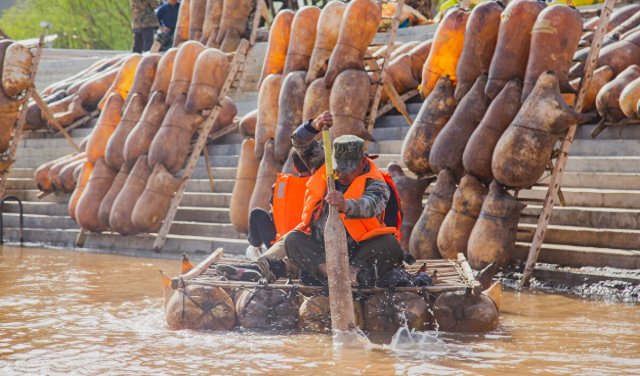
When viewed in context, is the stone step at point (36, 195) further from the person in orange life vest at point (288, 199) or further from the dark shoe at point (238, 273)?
the dark shoe at point (238, 273)

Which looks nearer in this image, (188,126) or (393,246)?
(393,246)

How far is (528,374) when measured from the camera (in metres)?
5.20

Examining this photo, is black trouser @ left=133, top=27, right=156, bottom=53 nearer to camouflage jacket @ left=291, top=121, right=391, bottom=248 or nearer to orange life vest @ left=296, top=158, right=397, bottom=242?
camouflage jacket @ left=291, top=121, right=391, bottom=248

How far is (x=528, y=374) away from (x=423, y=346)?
848 millimetres

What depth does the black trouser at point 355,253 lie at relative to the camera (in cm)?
642

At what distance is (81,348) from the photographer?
6055 mm

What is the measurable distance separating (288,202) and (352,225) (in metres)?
0.73

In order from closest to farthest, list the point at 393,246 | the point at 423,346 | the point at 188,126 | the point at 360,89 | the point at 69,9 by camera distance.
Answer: the point at 423,346, the point at 393,246, the point at 360,89, the point at 188,126, the point at 69,9

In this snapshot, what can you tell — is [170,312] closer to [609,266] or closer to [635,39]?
[609,266]

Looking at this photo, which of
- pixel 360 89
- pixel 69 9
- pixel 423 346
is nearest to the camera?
pixel 423 346

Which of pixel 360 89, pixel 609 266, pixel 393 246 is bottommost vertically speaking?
pixel 609 266

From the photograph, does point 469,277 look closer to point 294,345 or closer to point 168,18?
point 294,345

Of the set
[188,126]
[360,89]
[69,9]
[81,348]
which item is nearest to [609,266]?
[360,89]

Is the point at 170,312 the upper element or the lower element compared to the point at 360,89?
lower
